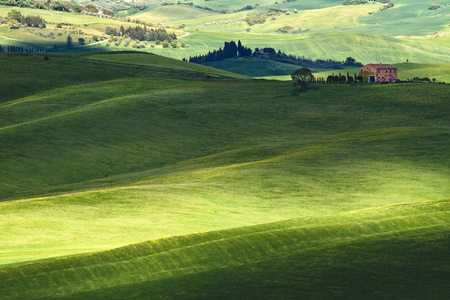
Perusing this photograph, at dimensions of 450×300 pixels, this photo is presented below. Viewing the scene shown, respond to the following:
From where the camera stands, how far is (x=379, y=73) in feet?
552

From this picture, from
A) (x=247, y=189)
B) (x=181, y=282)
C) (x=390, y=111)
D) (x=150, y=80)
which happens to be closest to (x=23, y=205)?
(x=247, y=189)

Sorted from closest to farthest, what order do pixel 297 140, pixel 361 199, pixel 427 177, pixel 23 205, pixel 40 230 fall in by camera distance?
pixel 40 230
pixel 23 205
pixel 361 199
pixel 427 177
pixel 297 140

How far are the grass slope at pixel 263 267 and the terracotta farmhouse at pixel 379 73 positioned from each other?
432ft

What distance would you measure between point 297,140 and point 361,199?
38647mm

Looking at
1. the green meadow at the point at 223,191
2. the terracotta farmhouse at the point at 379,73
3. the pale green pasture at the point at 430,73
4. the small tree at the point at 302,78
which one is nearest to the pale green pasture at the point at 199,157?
the green meadow at the point at 223,191

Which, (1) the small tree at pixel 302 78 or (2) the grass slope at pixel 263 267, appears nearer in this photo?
(2) the grass slope at pixel 263 267

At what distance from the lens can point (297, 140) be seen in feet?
295

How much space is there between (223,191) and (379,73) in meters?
121

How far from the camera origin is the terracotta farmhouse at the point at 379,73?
16612cm

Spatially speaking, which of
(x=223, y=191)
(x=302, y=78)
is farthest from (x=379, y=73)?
(x=223, y=191)

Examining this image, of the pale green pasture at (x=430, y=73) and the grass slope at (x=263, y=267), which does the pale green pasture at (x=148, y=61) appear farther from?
the grass slope at (x=263, y=267)

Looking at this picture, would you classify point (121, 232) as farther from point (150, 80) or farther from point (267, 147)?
point (150, 80)

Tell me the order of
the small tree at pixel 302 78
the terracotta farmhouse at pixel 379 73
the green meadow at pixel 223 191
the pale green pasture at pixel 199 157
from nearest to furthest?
the green meadow at pixel 223 191, the pale green pasture at pixel 199 157, the small tree at pixel 302 78, the terracotta farmhouse at pixel 379 73

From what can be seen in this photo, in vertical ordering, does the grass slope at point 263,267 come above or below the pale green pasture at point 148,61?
above
